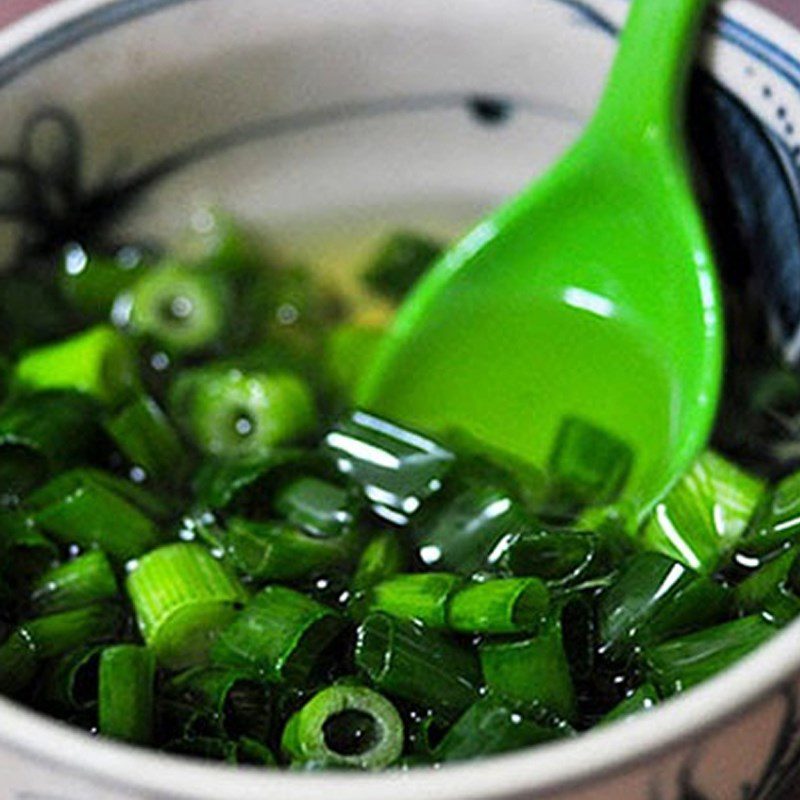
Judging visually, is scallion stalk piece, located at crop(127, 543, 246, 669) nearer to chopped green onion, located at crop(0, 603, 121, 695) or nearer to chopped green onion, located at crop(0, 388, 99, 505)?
chopped green onion, located at crop(0, 603, 121, 695)

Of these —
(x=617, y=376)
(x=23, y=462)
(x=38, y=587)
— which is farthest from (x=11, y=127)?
(x=617, y=376)

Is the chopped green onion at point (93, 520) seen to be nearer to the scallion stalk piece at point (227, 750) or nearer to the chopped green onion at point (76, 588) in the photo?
the chopped green onion at point (76, 588)

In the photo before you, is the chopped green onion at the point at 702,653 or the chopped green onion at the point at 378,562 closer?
the chopped green onion at the point at 702,653

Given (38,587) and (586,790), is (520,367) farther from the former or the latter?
(586,790)

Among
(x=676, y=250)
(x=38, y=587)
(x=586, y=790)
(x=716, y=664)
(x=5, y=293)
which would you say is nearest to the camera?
(x=586, y=790)

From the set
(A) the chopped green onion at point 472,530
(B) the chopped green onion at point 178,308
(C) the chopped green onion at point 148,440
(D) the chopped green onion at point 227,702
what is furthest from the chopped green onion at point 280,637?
(B) the chopped green onion at point 178,308
